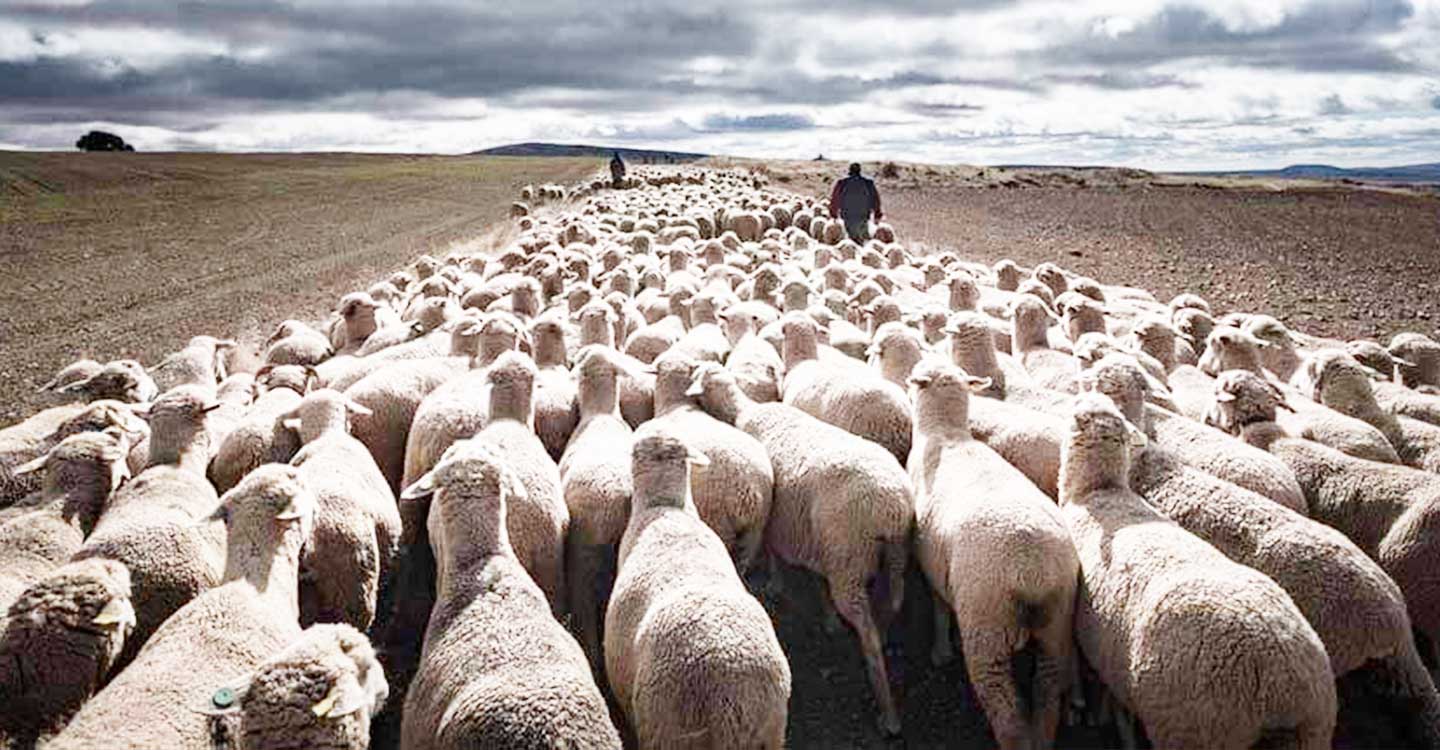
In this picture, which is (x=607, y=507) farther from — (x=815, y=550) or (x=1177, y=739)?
(x=1177, y=739)

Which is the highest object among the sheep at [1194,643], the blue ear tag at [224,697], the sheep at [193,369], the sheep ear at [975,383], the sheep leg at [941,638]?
the sheep ear at [975,383]

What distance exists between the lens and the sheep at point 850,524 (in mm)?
5199

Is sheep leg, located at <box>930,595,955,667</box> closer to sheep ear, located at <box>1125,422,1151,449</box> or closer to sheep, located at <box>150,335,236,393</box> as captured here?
sheep ear, located at <box>1125,422,1151,449</box>

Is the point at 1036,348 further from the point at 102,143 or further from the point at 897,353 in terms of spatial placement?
the point at 102,143

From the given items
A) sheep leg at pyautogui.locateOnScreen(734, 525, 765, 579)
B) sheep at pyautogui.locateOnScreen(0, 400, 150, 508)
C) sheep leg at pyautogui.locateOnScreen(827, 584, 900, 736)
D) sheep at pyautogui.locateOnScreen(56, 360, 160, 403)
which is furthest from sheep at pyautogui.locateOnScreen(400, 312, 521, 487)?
sheep leg at pyautogui.locateOnScreen(827, 584, 900, 736)

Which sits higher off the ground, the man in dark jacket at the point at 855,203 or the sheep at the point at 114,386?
the man in dark jacket at the point at 855,203

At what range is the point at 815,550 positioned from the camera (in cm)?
548

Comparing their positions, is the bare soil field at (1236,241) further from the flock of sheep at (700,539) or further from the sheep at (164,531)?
the sheep at (164,531)

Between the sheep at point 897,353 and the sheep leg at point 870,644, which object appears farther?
the sheep at point 897,353

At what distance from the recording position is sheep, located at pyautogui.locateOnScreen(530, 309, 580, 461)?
7023mm

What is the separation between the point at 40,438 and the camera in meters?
6.69

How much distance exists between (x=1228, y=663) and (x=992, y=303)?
8.01 m

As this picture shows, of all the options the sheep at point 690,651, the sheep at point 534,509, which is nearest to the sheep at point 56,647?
the sheep at point 534,509

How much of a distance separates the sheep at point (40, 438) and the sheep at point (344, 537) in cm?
154
